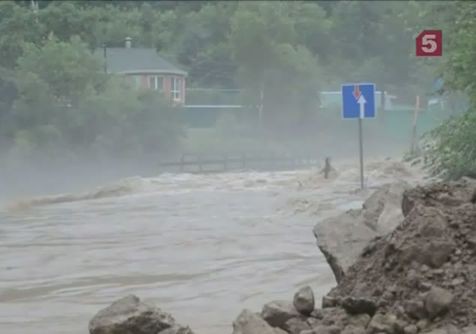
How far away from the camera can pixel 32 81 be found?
47344 mm

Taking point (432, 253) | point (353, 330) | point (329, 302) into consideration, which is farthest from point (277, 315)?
point (432, 253)

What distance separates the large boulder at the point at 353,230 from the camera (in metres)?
Result: 10.3

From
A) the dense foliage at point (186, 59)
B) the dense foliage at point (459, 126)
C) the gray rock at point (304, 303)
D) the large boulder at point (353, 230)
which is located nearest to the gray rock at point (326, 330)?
the gray rock at point (304, 303)

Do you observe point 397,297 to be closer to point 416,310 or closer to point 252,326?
point 416,310

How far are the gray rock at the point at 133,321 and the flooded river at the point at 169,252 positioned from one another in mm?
2034

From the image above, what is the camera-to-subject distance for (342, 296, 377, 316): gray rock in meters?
7.67

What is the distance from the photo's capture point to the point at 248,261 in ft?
56.4

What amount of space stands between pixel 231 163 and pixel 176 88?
10.9 metres

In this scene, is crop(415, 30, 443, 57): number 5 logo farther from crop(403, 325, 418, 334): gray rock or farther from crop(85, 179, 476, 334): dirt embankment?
crop(403, 325, 418, 334): gray rock

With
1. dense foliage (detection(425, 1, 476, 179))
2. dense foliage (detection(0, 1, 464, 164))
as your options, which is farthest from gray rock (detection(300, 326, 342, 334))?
dense foliage (detection(0, 1, 464, 164))

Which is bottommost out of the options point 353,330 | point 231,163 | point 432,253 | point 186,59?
point 231,163

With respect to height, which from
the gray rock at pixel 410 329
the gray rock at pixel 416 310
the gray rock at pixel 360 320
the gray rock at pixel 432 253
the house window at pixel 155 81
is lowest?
the house window at pixel 155 81

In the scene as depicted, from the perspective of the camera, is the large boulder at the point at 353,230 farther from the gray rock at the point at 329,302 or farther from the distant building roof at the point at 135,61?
the distant building roof at the point at 135,61

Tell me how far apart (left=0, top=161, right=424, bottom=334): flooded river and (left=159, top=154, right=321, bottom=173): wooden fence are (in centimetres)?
1511
